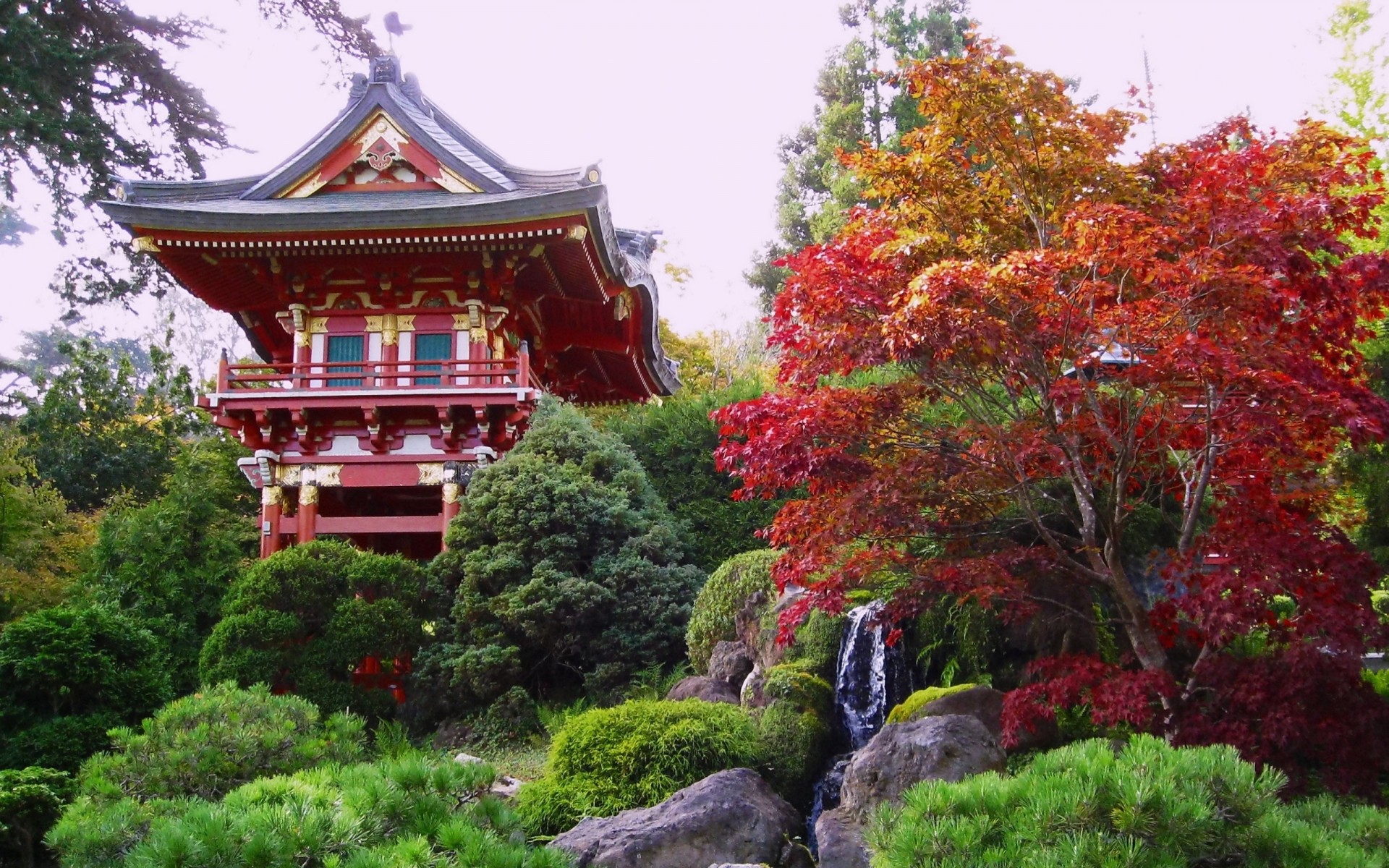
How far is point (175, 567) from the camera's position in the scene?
11.7m

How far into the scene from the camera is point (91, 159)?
16.0 metres

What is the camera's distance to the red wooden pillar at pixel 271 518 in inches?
549

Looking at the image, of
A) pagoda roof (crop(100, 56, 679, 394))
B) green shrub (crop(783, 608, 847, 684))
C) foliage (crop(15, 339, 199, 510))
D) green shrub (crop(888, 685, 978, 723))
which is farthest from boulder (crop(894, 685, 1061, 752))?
foliage (crop(15, 339, 199, 510))

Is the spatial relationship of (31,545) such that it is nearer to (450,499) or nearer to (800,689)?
(450,499)

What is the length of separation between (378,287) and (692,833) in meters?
10.4

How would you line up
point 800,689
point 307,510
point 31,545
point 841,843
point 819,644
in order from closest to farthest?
point 841,843 < point 800,689 < point 819,644 < point 31,545 < point 307,510

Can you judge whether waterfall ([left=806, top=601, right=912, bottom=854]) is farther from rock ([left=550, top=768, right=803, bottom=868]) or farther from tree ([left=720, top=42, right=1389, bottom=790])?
rock ([left=550, top=768, right=803, bottom=868])

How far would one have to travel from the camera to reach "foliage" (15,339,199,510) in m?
18.8

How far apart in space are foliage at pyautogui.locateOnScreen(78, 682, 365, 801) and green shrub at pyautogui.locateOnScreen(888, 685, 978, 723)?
381cm

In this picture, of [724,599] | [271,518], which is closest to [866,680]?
[724,599]

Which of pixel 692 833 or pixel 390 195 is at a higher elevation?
pixel 390 195

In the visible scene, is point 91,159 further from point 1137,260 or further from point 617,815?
point 1137,260

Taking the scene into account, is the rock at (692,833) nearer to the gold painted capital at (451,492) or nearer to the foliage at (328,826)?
the foliage at (328,826)

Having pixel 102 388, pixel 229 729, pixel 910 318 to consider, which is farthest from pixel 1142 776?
pixel 102 388
